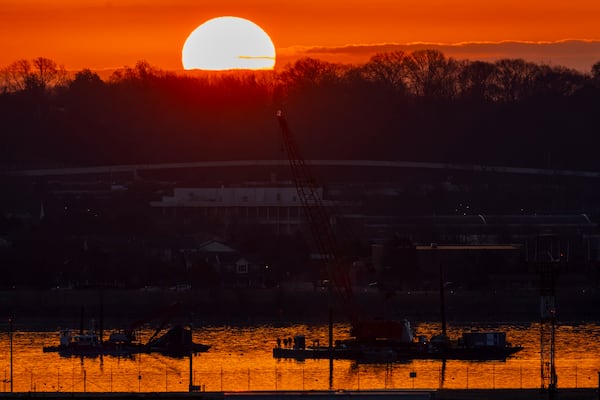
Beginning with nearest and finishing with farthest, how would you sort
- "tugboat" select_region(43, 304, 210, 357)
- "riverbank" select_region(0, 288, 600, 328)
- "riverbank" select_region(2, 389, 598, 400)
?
1. "riverbank" select_region(2, 389, 598, 400)
2. "tugboat" select_region(43, 304, 210, 357)
3. "riverbank" select_region(0, 288, 600, 328)

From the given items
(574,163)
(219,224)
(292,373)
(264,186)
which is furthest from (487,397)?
(574,163)

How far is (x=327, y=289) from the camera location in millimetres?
56281

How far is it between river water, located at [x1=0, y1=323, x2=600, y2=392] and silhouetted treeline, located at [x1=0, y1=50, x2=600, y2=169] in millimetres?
36435

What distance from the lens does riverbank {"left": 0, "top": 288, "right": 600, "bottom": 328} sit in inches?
2136

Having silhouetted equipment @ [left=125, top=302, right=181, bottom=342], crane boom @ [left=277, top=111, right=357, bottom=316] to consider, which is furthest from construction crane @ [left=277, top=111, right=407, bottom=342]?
silhouetted equipment @ [left=125, top=302, right=181, bottom=342]

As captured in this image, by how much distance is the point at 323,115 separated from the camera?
92312mm

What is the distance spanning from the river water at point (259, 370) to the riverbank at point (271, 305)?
461 centimetres

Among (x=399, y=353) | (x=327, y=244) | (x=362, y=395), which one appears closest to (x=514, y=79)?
(x=327, y=244)

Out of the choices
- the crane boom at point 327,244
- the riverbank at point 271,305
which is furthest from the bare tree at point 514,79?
the riverbank at point 271,305

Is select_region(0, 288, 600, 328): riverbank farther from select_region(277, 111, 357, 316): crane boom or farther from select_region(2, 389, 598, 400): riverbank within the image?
select_region(2, 389, 598, 400): riverbank

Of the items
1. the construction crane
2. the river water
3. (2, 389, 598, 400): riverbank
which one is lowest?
the river water

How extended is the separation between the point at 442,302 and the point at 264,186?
23.0 m

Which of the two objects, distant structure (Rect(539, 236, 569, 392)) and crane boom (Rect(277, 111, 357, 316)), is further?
crane boom (Rect(277, 111, 357, 316))

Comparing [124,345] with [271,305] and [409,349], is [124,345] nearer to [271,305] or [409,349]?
[409,349]
